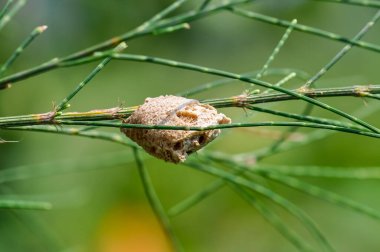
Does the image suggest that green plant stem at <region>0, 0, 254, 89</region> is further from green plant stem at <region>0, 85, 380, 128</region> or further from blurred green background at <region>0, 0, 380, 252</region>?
blurred green background at <region>0, 0, 380, 252</region>

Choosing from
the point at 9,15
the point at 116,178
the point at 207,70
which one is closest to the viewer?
the point at 207,70

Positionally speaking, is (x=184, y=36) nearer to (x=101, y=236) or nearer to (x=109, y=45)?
(x=101, y=236)

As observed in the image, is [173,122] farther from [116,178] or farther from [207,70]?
[116,178]

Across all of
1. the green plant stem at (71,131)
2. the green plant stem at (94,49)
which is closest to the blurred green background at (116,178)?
the green plant stem at (71,131)

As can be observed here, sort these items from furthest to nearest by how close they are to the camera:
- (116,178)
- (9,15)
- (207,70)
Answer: (116,178)
(9,15)
(207,70)

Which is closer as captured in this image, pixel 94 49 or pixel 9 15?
pixel 94 49

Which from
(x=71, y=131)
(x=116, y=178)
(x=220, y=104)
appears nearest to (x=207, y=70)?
(x=220, y=104)

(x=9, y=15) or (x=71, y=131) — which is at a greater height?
(x=9, y=15)

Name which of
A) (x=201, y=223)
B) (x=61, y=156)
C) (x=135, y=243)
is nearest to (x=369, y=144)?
(x=201, y=223)
